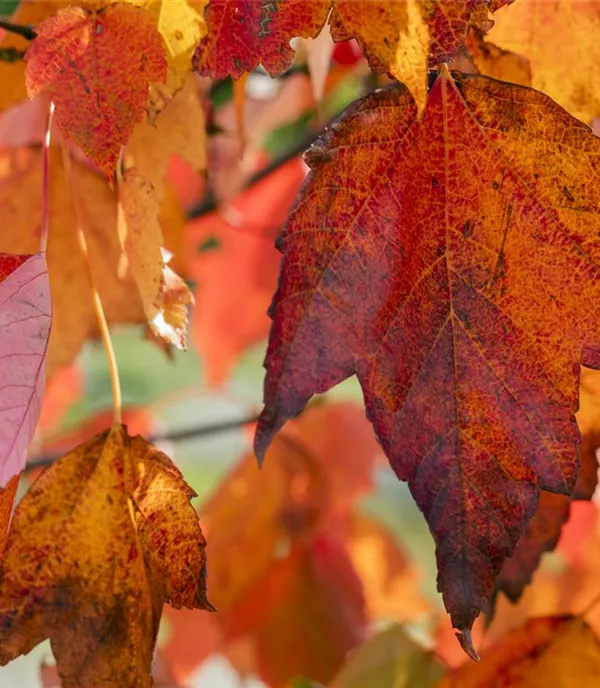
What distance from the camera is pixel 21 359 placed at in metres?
0.44

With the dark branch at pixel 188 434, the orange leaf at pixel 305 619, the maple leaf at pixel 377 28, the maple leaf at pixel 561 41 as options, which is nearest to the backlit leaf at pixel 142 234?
the maple leaf at pixel 377 28

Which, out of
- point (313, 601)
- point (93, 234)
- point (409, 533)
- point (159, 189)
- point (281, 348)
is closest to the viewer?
point (281, 348)

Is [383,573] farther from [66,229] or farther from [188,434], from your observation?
[66,229]

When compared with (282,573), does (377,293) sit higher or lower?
higher

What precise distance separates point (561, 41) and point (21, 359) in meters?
0.36

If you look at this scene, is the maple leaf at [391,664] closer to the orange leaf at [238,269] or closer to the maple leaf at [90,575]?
the maple leaf at [90,575]

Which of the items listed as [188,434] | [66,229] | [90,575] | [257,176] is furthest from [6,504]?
[257,176]

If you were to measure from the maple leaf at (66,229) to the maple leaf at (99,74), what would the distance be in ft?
1.17

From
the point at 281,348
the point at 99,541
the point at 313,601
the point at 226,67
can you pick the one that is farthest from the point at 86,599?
the point at 313,601

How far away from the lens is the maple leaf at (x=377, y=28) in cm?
46

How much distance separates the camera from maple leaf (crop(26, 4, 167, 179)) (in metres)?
0.48

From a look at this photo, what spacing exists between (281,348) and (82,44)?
0.18m

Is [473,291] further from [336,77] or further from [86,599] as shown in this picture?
[336,77]

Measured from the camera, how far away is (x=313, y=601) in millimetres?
1172
